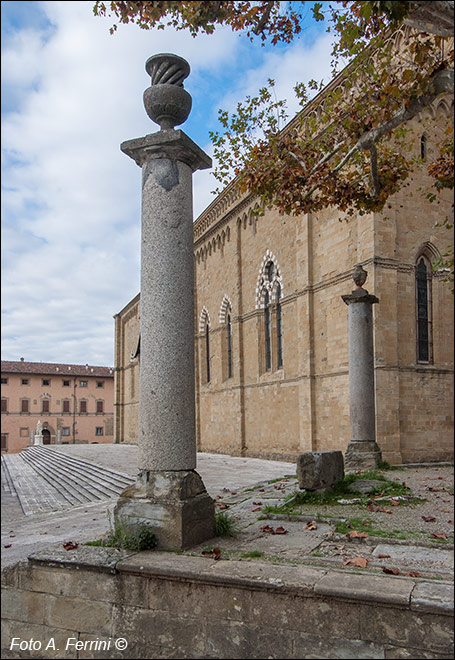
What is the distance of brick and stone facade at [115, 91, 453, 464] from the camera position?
1395cm

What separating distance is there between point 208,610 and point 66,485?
1140 centimetres

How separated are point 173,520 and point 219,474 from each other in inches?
346

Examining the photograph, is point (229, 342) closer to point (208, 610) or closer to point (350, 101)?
point (350, 101)

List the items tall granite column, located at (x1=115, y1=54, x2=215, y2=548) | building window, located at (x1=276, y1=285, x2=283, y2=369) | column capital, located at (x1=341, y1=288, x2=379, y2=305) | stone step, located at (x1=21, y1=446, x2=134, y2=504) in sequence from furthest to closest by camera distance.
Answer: building window, located at (x1=276, y1=285, x2=283, y2=369)
stone step, located at (x1=21, y1=446, x2=134, y2=504)
column capital, located at (x1=341, y1=288, x2=379, y2=305)
tall granite column, located at (x1=115, y1=54, x2=215, y2=548)

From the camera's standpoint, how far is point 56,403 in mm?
58375

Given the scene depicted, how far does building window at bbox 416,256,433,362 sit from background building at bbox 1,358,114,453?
46.2 metres

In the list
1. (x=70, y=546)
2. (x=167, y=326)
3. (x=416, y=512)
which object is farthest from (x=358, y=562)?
(x=416, y=512)

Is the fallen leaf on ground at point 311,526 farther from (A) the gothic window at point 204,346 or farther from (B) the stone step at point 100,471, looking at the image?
(A) the gothic window at point 204,346

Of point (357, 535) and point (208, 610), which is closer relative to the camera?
point (208, 610)

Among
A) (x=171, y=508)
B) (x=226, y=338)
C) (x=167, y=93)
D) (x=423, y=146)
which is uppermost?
(x=423, y=146)

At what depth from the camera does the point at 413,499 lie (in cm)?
727

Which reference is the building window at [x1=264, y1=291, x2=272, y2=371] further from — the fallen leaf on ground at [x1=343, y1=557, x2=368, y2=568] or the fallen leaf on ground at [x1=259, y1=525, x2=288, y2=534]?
the fallen leaf on ground at [x1=343, y1=557, x2=368, y2=568]

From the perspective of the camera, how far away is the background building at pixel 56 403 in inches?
2190

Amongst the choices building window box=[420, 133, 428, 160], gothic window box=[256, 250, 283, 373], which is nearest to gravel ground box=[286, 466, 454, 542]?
building window box=[420, 133, 428, 160]
